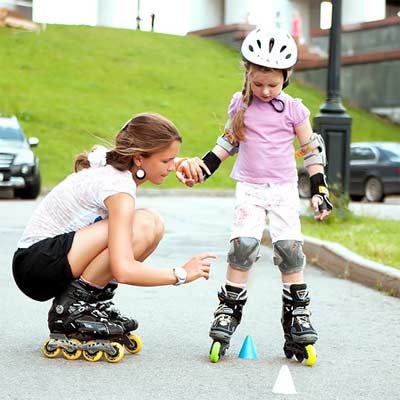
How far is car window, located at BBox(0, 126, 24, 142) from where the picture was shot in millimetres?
21059

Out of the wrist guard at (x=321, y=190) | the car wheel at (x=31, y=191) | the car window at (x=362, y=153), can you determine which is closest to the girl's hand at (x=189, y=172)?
the wrist guard at (x=321, y=190)

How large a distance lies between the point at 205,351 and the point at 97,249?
0.80 meters

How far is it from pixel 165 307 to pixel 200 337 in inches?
46.4

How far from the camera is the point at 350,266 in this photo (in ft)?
29.5

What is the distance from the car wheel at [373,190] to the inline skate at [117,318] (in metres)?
18.6

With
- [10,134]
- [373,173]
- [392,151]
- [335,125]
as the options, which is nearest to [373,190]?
[373,173]

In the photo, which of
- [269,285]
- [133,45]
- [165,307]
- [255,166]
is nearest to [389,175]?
[269,285]

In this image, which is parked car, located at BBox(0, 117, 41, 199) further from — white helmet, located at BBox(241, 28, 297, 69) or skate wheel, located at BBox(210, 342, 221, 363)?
skate wheel, located at BBox(210, 342, 221, 363)


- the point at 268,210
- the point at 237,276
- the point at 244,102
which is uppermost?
the point at 244,102

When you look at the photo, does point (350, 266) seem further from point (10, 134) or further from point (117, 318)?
point (10, 134)

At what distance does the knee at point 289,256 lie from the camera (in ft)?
17.9

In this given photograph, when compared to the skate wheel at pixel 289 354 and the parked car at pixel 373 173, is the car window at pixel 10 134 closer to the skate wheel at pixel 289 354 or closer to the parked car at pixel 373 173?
the parked car at pixel 373 173

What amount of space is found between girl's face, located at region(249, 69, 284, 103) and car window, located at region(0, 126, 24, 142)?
52.5ft

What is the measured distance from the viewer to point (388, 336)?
616cm
